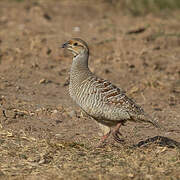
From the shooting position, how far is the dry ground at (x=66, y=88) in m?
6.13

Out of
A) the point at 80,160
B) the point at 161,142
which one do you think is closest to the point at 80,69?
the point at 80,160

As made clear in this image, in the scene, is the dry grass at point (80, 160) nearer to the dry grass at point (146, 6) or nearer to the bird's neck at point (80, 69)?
the bird's neck at point (80, 69)

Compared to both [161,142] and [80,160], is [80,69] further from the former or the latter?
[161,142]

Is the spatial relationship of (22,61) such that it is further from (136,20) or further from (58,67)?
(136,20)

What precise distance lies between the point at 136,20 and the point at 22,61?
16.2 feet

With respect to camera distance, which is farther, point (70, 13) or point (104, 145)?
point (70, 13)

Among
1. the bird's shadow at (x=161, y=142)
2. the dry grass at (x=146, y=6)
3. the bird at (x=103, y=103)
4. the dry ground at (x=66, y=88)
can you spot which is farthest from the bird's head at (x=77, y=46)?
the dry grass at (x=146, y=6)

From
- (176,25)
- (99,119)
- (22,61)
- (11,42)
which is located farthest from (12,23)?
(99,119)

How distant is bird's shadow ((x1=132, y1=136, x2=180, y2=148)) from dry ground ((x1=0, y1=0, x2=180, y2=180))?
18 millimetres

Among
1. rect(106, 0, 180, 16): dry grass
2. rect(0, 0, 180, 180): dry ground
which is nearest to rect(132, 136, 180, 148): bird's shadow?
rect(0, 0, 180, 180): dry ground

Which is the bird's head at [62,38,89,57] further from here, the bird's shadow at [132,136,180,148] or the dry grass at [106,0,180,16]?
the dry grass at [106,0,180,16]

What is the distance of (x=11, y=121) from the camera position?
25.3 feet

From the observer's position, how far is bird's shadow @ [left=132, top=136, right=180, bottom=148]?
6.96 meters

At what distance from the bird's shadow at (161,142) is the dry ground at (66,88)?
0.02 metres
